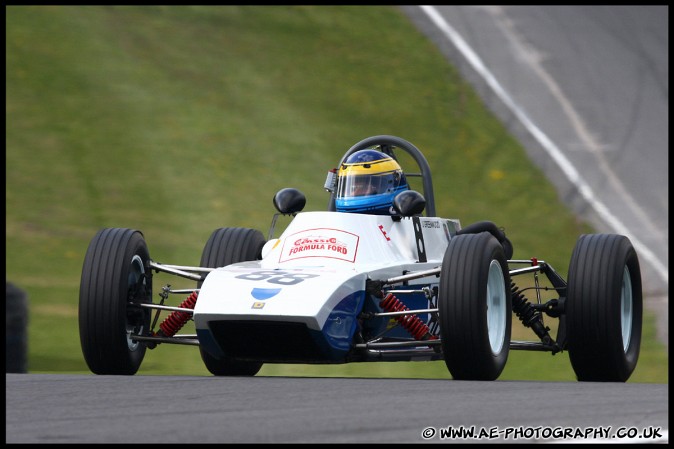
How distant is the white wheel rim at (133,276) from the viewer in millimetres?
12008

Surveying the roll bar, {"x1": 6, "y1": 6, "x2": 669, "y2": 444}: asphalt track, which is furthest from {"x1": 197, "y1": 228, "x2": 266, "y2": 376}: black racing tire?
{"x1": 6, "y1": 6, "x2": 669, "y2": 444}: asphalt track

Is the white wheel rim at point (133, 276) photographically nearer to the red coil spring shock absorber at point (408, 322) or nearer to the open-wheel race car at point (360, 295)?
the open-wheel race car at point (360, 295)

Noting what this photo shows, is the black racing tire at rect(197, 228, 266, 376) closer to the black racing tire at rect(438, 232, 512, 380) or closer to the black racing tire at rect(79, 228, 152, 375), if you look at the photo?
the black racing tire at rect(79, 228, 152, 375)

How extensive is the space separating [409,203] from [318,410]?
15.0ft

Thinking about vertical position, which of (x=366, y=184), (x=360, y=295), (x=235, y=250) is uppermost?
(x=366, y=184)

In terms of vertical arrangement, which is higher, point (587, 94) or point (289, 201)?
point (289, 201)

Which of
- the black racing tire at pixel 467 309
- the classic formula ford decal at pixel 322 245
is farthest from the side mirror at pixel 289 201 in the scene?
the black racing tire at pixel 467 309

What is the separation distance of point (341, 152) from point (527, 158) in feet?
12.7

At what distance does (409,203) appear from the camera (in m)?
12.5

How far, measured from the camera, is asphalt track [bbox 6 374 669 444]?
23.1 feet

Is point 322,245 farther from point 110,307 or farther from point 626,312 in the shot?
point 626,312

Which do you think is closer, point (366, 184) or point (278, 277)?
point (278, 277)

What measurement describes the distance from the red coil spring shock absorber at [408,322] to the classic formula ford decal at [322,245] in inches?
22.1

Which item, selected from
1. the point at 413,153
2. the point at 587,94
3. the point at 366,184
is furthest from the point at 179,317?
the point at 587,94
